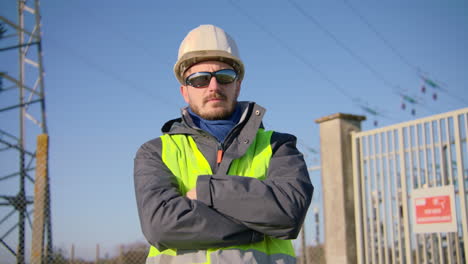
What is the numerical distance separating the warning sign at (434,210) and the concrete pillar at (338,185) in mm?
1077

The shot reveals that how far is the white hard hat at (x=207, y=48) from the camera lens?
7.24 ft

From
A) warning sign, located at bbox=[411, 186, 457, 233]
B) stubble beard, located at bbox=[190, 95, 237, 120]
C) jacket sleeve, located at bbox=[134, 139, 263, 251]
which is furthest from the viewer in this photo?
warning sign, located at bbox=[411, 186, 457, 233]

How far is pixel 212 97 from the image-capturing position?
84.5 inches

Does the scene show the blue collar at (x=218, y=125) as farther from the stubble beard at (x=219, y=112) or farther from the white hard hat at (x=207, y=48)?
the white hard hat at (x=207, y=48)

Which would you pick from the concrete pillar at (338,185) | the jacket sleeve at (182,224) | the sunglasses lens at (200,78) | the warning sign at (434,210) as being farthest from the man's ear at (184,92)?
the concrete pillar at (338,185)

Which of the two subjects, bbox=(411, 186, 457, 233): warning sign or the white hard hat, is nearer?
the white hard hat

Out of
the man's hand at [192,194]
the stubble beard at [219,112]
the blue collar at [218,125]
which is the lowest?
the man's hand at [192,194]

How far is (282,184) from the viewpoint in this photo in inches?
75.5

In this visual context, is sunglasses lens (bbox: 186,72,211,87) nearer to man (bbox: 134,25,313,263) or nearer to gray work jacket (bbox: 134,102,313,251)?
man (bbox: 134,25,313,263)

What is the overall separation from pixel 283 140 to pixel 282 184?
323 millimetres

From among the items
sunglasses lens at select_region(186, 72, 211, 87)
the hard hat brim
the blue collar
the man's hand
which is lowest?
the man's hand

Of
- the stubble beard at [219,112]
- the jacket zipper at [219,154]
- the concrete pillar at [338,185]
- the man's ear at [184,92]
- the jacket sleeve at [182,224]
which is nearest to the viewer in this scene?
the jacket sleeve at [182,224]

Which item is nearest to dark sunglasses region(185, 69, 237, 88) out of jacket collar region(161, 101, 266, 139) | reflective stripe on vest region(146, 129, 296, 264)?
jacket collar region(161, 101, 266, 139)

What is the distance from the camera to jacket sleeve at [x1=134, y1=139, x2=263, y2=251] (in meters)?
1.77
